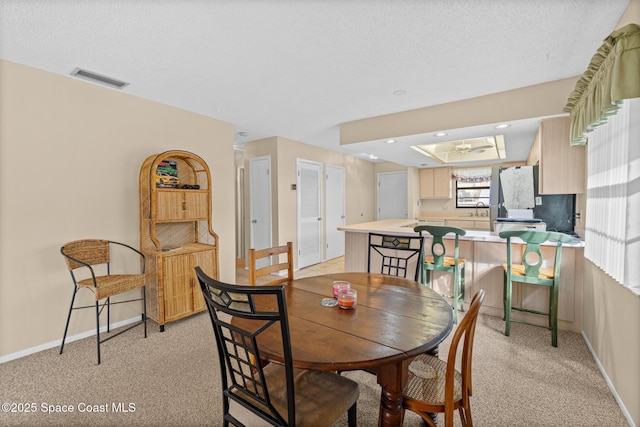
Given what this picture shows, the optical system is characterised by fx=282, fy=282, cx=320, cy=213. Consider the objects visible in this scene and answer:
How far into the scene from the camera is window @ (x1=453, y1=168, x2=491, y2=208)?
22.3 feet

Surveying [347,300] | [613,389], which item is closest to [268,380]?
[347,300]

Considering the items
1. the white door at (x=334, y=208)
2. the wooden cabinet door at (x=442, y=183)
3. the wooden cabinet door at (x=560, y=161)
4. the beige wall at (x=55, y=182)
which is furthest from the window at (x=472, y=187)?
the beige wall at (x=55, y=182)

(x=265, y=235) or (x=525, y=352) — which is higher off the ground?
(x=265, y=235)

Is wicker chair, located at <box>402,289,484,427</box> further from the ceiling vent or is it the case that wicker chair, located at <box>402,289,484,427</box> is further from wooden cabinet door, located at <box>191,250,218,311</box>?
the ceiling vent

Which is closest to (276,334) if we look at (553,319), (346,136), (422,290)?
(422,290)

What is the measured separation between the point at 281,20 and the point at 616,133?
7.48 feet

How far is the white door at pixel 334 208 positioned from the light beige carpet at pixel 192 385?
373 centimetres

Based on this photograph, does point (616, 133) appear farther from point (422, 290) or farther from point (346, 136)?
point (346, 136)

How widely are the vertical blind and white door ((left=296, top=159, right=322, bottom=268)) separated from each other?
156 inches

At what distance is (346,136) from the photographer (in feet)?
13.5

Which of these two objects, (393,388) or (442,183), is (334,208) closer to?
(442,183)

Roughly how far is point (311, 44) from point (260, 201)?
3408 millimetres

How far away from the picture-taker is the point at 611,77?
153 cm

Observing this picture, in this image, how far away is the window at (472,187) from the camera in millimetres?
6793
